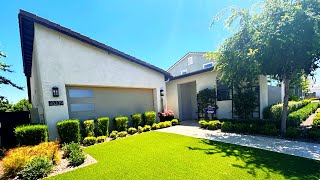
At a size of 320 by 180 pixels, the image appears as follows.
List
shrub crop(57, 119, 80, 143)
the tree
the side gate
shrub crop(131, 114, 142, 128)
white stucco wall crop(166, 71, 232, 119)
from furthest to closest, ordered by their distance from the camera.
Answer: the tree < white stucco wall crop(166, 71, 232, 119) < shrub crop(131, 114, 142, 128) < the side gate < shrub crop(57, 119, 80, 143)

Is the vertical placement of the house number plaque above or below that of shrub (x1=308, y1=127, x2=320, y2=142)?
above

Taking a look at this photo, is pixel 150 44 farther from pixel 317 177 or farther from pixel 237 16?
pixel 317 177

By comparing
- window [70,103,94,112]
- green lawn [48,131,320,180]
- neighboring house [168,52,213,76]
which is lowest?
green lawn [48,131,320,180]

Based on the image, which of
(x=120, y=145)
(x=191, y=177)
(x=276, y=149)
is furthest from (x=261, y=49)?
(x=120, y=145)

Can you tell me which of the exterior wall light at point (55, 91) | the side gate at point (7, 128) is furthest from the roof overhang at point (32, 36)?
the side gate at point (7, 128)

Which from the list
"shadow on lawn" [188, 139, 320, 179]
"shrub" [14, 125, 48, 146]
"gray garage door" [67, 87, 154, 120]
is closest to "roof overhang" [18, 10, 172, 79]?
"gray garage door" [67, 87, 154, 120]

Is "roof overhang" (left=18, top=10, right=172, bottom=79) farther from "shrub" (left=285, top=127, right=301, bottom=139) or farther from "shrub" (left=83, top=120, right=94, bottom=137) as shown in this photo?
"shrub" (left=285, top=127, right=301, bottom=139)

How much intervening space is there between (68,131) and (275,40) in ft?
34.0

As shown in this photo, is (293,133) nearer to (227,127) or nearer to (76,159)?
(227,127)

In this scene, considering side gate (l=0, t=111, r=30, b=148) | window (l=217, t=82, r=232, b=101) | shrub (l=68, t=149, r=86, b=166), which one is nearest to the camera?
shrub (l=68, t=149, r=86, b=166)

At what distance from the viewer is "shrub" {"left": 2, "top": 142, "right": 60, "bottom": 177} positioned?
474 cm

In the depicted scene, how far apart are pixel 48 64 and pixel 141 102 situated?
6.63m

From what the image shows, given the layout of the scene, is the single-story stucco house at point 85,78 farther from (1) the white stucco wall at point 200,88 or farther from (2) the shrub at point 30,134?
(2) the shrub at point 30,134

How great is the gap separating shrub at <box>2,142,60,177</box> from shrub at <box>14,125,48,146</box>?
1.73 metres
